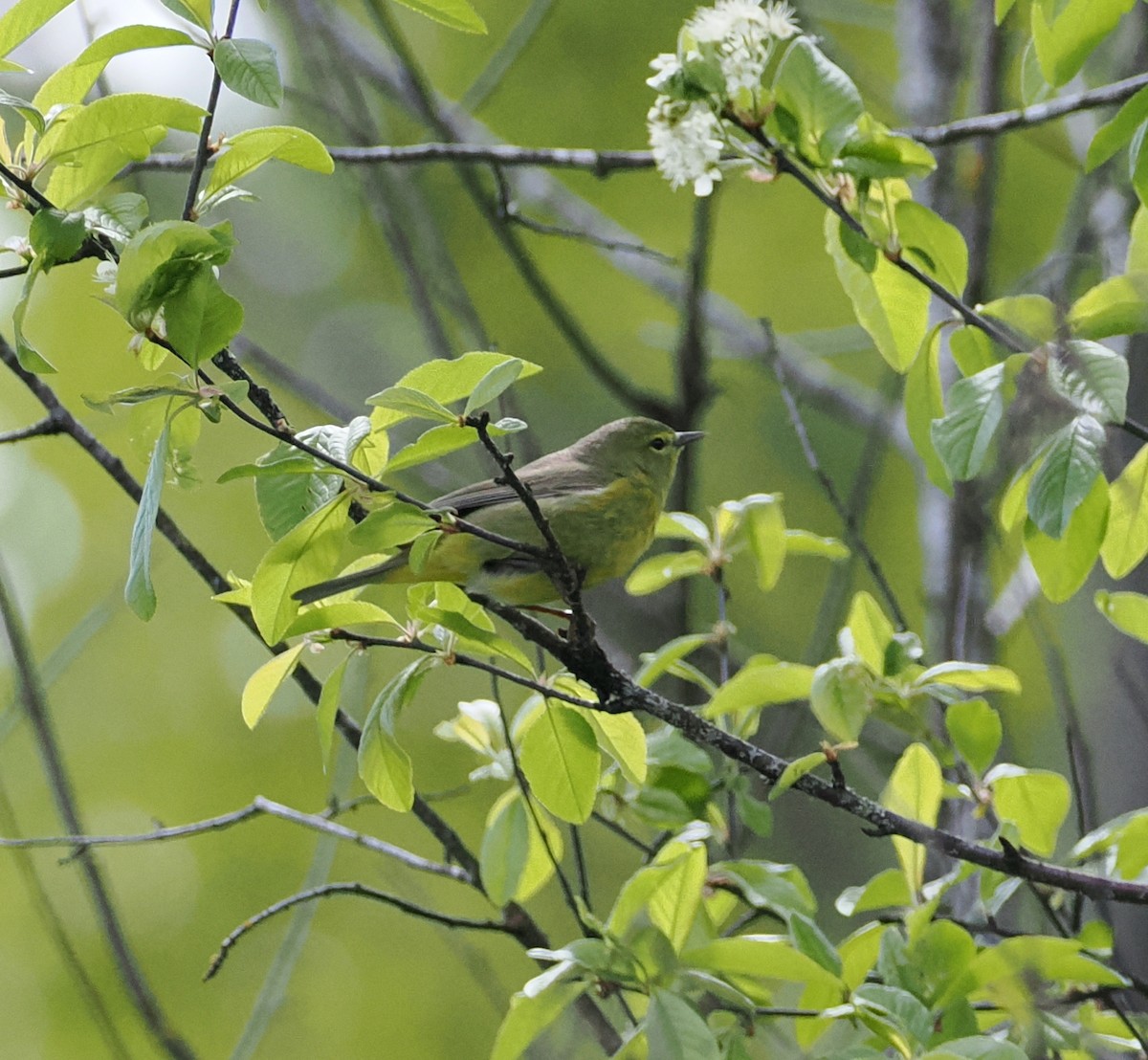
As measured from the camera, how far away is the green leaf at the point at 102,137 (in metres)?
1.84

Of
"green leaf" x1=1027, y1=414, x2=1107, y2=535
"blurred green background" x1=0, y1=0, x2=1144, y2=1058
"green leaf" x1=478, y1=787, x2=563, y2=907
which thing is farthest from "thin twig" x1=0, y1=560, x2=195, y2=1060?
"blurred green background" x1=0, y1=0, x2=1144, y2=1058

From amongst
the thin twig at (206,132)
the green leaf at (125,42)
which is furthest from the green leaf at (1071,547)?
the green leaf at (125,42)

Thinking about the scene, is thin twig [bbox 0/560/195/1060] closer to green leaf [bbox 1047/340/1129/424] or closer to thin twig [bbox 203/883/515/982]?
thin twig [bbox 203/883/515/982]

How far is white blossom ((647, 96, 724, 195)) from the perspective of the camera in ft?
6.99

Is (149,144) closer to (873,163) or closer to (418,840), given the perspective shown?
(873,163)

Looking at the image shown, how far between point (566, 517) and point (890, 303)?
5.12 feet

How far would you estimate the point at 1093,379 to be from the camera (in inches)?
77.8

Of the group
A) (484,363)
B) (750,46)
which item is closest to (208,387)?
(484,363)

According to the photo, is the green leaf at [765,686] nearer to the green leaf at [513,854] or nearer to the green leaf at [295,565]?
the green leaf at [513,854]

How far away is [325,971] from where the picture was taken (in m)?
7.93

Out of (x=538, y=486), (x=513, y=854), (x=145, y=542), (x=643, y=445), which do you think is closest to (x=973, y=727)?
(x=513, y=854)

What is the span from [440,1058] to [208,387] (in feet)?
20.9

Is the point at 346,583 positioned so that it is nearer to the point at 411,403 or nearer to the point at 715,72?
the point at 411,403

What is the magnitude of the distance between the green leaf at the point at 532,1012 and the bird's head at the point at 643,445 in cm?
232
